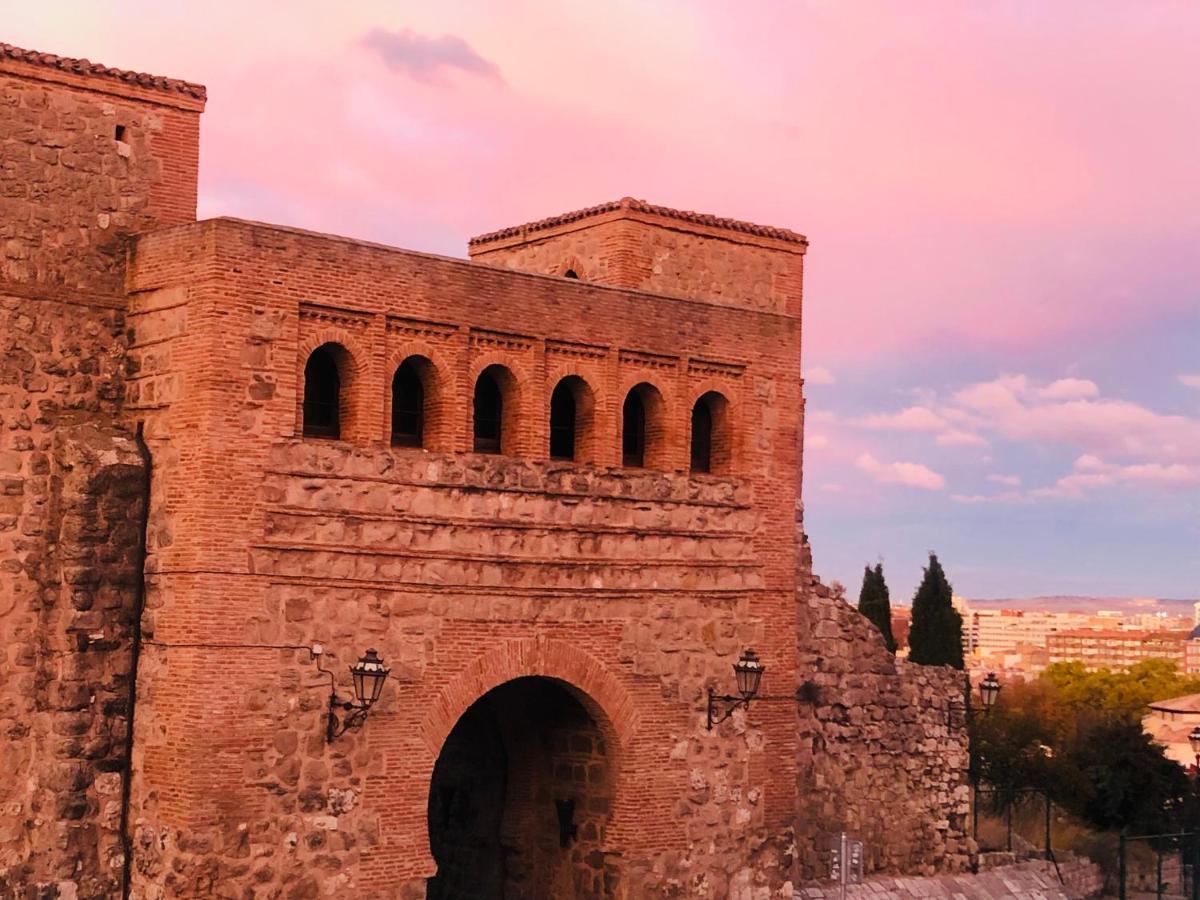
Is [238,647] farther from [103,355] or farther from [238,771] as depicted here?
[103,355]

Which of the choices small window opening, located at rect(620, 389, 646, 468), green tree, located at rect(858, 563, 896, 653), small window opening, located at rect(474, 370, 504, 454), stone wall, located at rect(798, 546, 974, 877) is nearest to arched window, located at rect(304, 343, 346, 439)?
small window opening, located at rect(474, 370, 504, 454)

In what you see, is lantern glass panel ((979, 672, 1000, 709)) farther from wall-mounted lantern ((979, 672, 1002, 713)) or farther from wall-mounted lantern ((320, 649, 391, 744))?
wall-mounted lantern ((320, 649, 391, 744))

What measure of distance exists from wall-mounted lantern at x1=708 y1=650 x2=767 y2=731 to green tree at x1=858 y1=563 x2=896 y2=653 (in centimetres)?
2830

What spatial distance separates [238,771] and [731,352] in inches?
283

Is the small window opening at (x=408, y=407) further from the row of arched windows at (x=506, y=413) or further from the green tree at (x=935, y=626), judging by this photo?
the green tree at (x=935, y=626)

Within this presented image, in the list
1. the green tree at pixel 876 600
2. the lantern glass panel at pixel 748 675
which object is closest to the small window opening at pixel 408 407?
the lantern glass panel at pixel 748 675

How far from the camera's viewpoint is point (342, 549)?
1706 centimetres

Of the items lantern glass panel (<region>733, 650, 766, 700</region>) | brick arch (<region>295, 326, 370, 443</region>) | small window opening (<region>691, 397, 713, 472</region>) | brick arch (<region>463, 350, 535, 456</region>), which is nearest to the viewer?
brick arch (<region>295, 326, 370, 443</region>)

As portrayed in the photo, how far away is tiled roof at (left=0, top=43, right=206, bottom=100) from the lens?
16812mm

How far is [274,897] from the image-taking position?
16.5 metres

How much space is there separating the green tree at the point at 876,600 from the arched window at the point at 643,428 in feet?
94.5

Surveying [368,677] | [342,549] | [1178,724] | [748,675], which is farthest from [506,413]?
[1178,724]

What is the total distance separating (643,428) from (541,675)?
10.1ft

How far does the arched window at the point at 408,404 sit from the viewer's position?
18.0 meters
